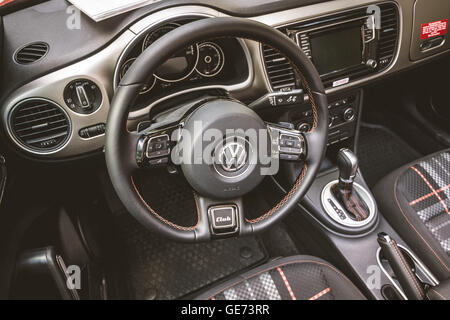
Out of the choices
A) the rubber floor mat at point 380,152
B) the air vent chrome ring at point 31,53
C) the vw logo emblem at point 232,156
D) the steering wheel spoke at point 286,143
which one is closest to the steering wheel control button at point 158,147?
the vw logo emblem at point 232,156

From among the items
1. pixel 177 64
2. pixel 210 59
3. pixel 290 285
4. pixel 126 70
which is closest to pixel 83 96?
pixel 126 70

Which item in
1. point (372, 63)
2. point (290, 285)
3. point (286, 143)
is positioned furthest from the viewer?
point (372, 63)

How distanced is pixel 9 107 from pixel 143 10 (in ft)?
1.45

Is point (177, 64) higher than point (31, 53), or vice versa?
point (31, 53)

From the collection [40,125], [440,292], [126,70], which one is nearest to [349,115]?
[440,292]

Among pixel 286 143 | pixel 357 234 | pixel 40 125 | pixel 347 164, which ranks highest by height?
pixel 40 125

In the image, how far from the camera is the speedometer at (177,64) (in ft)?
3.54

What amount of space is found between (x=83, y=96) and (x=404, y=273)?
41.0 inches

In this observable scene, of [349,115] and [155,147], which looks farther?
[349,115]

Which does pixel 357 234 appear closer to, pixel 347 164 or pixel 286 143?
pixel 347 164

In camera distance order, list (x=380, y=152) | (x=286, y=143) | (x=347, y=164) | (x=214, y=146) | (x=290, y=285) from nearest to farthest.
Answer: (x=214, y=146) → (x=286, y=143) → (x=290, y=285) → (x=347, y=164) → (x=380, y=152)

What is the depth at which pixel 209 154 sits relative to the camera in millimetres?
880

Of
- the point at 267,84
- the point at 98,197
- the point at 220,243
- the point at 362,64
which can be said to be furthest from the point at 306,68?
the point at 98,197
